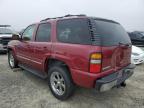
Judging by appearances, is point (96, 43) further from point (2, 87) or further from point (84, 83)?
point (2, 87)

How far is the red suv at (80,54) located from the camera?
3.31 meters

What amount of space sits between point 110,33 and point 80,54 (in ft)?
2.64

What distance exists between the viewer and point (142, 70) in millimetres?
6945

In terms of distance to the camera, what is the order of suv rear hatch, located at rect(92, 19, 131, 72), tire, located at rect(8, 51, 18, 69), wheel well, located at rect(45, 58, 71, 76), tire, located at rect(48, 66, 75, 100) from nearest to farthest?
suv rear hatch, located at rect(92, 19, 131, 72)
tire, located at rect(48, 66, 75, 100)
wheel well, located at rect(45, 58, 71, 76)
tire, located at rect(8, 51, 18, 69)

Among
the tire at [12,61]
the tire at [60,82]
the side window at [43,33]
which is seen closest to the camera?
the tire at [60,82]

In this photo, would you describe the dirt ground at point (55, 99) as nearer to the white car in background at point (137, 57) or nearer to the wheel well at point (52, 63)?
the wheel well at point (52, 63)

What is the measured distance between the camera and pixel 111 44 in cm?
351

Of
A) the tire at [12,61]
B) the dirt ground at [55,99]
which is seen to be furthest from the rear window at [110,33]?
the tire at [12,61]

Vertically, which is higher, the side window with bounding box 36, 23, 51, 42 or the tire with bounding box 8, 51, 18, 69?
the side window with bounding box 36, 23, 51, 42

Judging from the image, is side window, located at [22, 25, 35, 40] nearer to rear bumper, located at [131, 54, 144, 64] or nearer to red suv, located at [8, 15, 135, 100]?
red suv, located at [8, 15, 135, 100]

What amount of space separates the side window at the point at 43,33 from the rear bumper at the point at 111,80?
177 cm

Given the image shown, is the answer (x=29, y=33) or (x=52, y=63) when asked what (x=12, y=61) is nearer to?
(x=29, y=33)

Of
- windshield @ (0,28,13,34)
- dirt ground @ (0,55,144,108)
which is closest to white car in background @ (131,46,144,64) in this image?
dirt ground @ (0,55,144,108)

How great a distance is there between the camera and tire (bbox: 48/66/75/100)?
3.83 m
